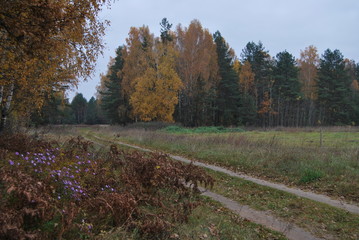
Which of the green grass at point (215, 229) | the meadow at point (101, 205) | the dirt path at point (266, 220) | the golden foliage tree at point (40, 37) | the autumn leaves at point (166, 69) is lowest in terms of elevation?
the dirt path at point (266, 220)

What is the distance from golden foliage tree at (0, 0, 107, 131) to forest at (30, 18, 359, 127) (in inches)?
786

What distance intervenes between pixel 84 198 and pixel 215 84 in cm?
4226

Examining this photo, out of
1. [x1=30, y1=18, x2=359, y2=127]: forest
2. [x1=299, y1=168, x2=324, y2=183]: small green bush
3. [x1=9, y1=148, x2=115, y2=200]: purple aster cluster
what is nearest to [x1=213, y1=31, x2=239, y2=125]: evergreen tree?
[x1=30, y1=18, x2=359, y2=127]: forest

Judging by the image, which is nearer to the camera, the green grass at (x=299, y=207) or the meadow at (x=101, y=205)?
the meadow at (x=101, y=205)

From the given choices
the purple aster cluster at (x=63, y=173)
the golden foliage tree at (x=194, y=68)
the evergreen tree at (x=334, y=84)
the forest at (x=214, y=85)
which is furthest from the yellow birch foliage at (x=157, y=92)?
the evergreen tree at (x=334, y=84)

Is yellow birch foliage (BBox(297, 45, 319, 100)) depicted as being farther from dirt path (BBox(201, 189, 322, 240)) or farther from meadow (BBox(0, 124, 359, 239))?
dirt path (BBox(201, 189, 322, 240))

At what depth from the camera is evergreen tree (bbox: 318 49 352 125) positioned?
49250 mm

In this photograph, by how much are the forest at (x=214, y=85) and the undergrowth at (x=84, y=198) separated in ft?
83.3

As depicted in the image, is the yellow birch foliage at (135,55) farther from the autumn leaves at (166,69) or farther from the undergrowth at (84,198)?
the undergrowth at (84,198)

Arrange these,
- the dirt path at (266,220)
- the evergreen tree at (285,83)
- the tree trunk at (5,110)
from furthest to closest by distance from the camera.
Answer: the evergreen tree at (285,83) → the tree trunk at (5,110) → the dirt path at (266,220)

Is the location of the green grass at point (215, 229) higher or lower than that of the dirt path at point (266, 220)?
higher

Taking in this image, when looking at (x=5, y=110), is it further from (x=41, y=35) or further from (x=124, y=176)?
(x=124, y=176)

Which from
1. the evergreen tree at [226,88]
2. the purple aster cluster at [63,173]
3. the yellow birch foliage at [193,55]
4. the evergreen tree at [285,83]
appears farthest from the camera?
the evergreen tree at [285,83]

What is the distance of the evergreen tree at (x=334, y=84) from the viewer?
4925 centimetres
